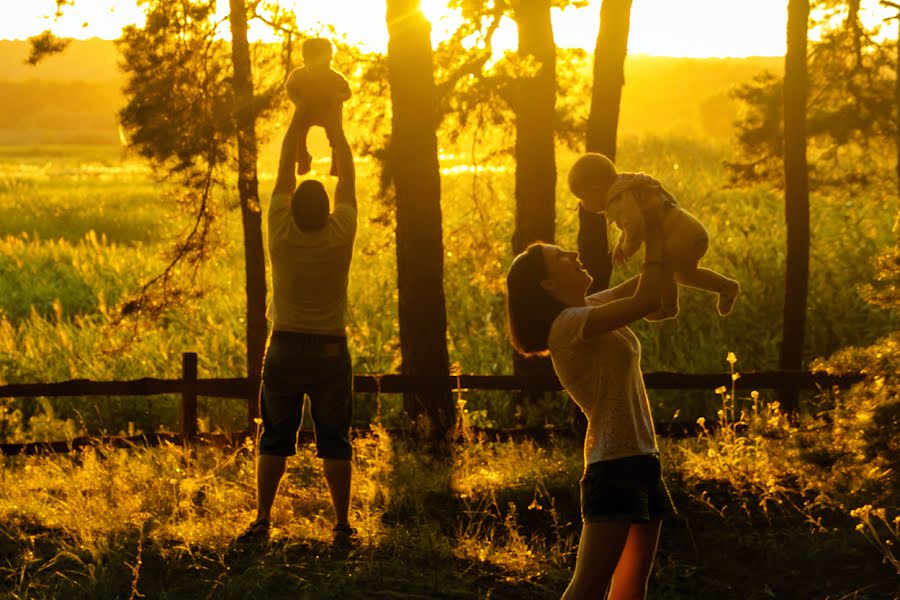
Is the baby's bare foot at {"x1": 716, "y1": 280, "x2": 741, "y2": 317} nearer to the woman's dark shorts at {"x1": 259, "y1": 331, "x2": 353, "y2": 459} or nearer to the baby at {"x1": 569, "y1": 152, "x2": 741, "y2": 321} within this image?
the baby at {"x1": 569, "y1": 152, "x2": 741, "y2": 321}

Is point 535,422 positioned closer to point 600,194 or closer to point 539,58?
point 539,58

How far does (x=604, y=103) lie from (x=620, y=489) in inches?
317

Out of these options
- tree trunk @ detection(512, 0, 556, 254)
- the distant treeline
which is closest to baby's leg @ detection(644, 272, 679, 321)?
tree trunk @ detection(512, 0, 556, 254)

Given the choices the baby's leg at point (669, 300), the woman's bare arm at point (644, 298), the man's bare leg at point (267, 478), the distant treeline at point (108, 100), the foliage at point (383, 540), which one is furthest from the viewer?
the distant treeline at point (108, 100)

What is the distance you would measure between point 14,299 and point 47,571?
64.1 feet

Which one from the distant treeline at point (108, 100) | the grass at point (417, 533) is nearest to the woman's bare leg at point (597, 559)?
the grass at point (417, 533)

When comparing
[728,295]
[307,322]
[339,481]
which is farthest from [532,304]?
[339,481]

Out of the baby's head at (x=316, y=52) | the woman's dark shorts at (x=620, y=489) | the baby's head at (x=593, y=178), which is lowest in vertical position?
the woman's dark shorts at (x=620, y=489)

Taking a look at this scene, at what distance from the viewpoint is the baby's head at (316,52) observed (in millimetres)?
6814

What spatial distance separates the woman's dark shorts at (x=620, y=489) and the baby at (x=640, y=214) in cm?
62

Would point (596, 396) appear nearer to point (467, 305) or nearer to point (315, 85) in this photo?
point (315, 85)

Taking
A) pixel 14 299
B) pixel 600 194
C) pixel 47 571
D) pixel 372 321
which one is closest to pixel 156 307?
pixel 47 571

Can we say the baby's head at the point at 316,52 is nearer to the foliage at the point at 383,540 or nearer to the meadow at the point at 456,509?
the meadow at the point at 456,509

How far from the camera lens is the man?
6852 millimetres
